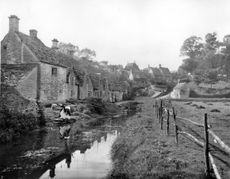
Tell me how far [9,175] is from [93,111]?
Result: 24.6 metres

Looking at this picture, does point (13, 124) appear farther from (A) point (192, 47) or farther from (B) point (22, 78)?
(A) point (192, 47)

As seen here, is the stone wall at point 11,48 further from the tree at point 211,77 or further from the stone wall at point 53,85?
the tree at point 211,77

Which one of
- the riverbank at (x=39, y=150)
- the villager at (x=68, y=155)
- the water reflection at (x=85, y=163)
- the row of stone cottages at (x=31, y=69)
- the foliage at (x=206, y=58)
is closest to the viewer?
the water reflection at (x=85, y=163)

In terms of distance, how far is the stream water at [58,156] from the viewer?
1110cm

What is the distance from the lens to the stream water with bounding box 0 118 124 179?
36.4ft

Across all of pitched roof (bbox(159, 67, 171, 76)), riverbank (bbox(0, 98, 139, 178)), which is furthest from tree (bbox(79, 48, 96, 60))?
riverbank (bbox(0, 98, 139, 178))

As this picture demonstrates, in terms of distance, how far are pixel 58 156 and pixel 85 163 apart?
1970mm

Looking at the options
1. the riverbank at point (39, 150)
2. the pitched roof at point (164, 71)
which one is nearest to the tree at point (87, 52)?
the pitched roof at point (164, 71)

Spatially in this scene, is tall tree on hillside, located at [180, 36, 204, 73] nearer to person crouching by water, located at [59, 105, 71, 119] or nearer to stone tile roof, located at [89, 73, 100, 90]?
stone tile roof, located at [89, 73, 100, 90]

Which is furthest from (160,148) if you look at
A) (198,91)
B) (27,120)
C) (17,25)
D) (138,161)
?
(198,91)

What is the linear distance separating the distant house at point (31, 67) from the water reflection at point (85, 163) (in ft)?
50.6

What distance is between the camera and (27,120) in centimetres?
2125

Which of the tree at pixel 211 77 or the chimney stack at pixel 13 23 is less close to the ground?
the chimney stack at pixel 13 23

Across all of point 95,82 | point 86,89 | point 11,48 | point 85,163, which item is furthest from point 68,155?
point 95,82
